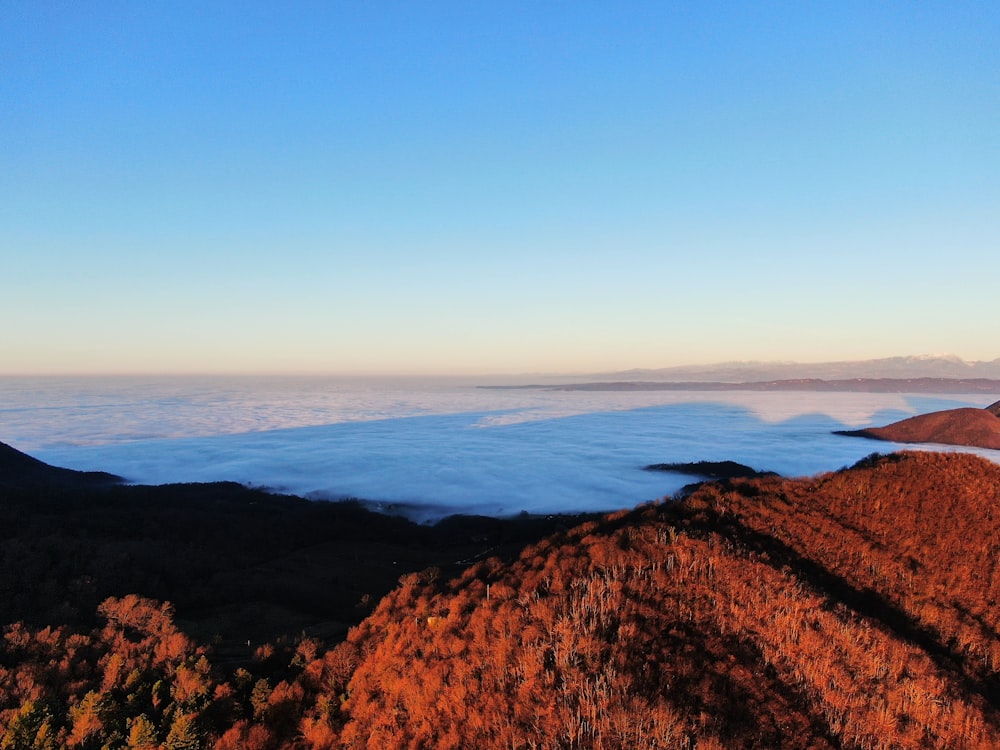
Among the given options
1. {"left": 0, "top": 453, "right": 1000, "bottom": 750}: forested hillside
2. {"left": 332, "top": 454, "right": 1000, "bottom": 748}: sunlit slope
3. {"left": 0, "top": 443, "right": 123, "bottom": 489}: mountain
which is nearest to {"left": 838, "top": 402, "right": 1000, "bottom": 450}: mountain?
{"left": 332, "top": 454, "right": 1000, "bottom": 748}: sunlit slope

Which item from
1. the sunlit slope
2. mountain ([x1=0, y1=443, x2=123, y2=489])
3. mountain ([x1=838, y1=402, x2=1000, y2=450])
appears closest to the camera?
the sunlit slope

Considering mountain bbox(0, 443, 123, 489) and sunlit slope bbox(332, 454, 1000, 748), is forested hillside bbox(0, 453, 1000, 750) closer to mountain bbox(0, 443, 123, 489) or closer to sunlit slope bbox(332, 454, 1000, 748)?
sunlit slope bbox(332, 454, 1000, 748)

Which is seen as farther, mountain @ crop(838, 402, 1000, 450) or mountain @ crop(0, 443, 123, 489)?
mountain @ crop(838, 402, 1000, 450)

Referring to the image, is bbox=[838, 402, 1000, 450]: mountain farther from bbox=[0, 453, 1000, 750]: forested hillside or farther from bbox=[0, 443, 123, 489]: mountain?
bbox=[0, 443, 123, 489]: mountain

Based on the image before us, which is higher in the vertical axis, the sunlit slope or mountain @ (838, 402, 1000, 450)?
the sunlit slope

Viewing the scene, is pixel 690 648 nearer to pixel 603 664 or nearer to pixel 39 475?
pixel 603 664

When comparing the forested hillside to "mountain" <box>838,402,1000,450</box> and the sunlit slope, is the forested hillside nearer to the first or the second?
the sunlit slope

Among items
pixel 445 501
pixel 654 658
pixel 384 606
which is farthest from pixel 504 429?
pixel 654 658

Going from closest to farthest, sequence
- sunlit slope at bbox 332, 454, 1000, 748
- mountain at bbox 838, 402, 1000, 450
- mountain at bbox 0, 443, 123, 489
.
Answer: sunlit slope at bbox 332, 454, 1000, 748, mountain at bbox 0, 443, 123, 489, mountain at bbox 838, 402, 1000, 450
